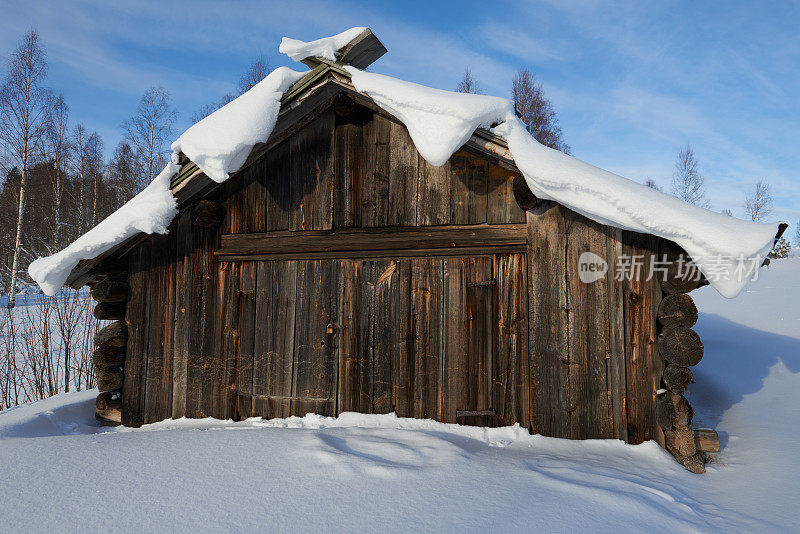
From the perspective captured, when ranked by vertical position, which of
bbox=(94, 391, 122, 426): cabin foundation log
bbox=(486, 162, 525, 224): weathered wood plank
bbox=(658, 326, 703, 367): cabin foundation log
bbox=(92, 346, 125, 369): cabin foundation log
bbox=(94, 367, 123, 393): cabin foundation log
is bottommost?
bbox=(94, 391, 122, 426): cabin foundation log

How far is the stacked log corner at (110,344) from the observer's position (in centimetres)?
509

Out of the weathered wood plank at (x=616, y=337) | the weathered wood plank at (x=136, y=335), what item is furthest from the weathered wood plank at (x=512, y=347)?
the weathered wood plank at (x=136, y=335)

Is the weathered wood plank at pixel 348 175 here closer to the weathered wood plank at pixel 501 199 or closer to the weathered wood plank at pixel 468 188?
the weathered wood plank at pixel 468 188

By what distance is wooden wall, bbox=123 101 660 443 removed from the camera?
415cm

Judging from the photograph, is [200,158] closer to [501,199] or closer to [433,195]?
[433,195]

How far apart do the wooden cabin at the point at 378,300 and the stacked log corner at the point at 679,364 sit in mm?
16

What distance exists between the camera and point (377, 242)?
181 inches

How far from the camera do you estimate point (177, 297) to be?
5.11 metres

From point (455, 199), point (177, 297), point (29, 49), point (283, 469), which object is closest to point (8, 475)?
point (283, 469)

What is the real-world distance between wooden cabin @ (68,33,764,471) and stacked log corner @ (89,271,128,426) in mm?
19

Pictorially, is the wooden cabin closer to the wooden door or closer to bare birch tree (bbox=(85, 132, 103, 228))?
the wooden door

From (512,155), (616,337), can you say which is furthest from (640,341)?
(512,155)

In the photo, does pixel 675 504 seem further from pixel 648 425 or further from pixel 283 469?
pixel 283 469

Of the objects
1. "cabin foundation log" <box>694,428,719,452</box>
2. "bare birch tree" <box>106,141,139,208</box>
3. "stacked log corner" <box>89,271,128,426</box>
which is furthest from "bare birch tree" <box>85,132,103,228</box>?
"cabin foundation log" <box>694,428,719,452</box>
